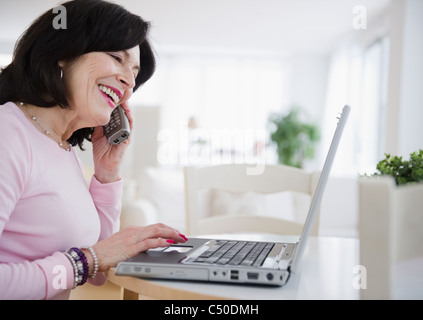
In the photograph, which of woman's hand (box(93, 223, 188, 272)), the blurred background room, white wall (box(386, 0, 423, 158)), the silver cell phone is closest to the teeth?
the silver cell phone

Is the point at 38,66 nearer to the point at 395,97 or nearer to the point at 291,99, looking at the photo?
the point at 395,97

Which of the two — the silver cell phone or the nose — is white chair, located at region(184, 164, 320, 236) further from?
the nose

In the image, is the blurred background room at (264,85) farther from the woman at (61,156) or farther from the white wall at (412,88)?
the woman at (61,156)

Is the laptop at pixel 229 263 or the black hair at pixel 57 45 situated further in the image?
the black hair at pixel 57 45

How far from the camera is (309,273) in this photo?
0.83 metres

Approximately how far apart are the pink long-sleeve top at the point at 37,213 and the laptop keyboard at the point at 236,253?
9.6 inches

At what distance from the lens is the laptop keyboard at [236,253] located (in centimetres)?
73

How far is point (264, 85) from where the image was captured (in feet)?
30.8

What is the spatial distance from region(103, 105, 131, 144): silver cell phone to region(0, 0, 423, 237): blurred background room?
1.86 m

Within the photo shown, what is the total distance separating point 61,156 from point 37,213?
6.3 inches

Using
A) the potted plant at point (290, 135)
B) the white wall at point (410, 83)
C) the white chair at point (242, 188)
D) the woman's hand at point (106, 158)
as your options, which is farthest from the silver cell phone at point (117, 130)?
the potted plant at point (290, 135)

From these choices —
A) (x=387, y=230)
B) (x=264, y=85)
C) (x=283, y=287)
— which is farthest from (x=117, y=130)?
(x=264, y=85)

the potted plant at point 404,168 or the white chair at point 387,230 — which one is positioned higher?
the potted plant at point 404,168

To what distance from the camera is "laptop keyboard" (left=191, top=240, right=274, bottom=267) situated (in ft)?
2.39
